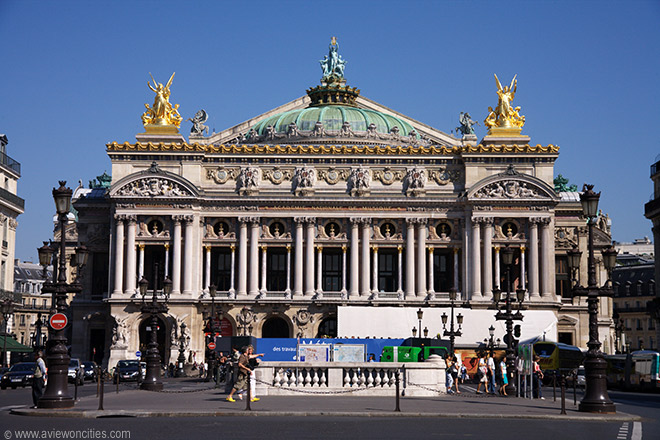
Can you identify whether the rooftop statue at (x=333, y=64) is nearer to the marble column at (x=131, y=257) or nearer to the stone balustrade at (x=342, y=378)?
the marble column at (x=131, y=257)

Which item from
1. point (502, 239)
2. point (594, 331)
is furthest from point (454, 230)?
point (594, 331)

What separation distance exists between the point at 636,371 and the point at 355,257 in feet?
97.7

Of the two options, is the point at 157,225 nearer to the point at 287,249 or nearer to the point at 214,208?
the point at 214,208

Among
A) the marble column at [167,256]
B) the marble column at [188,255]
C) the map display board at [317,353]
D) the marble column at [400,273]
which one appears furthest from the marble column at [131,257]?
the map display board at [317,353]

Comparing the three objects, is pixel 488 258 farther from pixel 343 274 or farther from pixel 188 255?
pixel 188 255

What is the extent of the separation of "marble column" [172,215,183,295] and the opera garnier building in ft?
0.42

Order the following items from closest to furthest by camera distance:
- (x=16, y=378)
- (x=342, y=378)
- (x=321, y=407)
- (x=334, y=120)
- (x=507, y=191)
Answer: (x=321, y=407), (x=342, y=378), (x=16, y=378), (x=507, y=191), (x=334, y=120)

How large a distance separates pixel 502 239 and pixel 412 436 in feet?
220

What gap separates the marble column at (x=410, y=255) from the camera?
9331 cm

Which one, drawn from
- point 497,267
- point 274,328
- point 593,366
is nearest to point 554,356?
point 497,267

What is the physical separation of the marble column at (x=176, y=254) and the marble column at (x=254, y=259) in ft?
21.1

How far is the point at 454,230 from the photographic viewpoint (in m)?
94.3

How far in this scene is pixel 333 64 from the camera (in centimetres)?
12281

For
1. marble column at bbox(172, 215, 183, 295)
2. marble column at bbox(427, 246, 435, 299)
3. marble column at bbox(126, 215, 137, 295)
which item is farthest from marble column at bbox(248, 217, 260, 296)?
marble column at bbox(427, 246, 435, 299)
